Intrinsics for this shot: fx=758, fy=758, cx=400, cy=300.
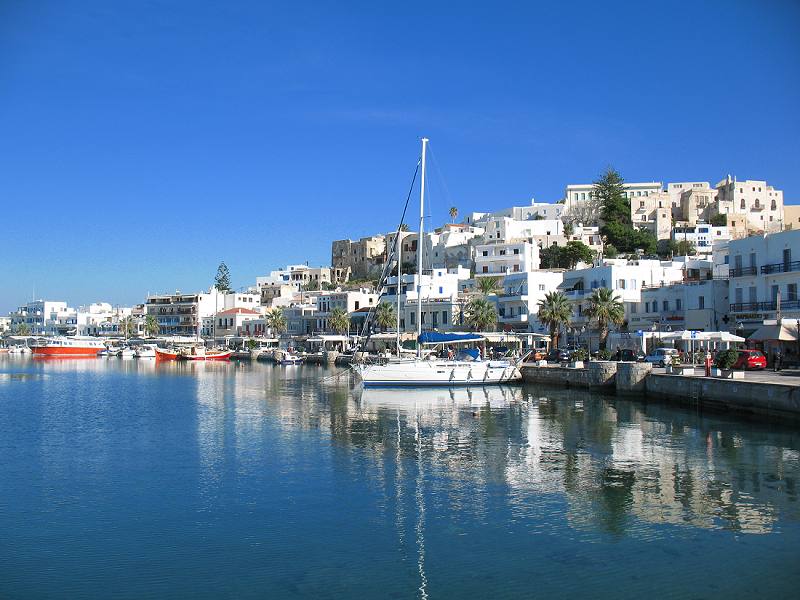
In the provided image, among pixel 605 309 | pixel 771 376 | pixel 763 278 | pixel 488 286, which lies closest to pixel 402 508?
pixel 771 376

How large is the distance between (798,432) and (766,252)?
88.0 ft

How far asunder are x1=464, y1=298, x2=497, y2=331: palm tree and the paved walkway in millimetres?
30732

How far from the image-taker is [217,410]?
40844 millimetres

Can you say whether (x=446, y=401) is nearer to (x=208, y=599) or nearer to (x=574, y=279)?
(x=208, y=599)

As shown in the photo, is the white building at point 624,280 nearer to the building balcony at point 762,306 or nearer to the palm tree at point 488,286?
the palm tree at point 488,286

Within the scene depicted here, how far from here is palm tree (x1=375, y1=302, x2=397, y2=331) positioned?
91.3 metres

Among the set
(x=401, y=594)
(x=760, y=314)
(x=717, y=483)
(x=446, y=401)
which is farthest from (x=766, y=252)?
(x=401, y=594)

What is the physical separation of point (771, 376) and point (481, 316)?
38603 mm

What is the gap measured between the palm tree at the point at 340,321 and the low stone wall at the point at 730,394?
217 ft

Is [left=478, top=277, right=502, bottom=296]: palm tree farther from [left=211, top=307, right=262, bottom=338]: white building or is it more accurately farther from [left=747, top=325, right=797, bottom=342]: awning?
[left=211, top=307, right=262, bottom=338]: white building

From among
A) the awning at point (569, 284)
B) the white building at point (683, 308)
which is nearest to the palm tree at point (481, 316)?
the awning at point (569, 284)

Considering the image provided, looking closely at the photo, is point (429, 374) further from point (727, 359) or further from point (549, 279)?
point (549, 279)

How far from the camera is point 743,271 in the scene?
53938mm

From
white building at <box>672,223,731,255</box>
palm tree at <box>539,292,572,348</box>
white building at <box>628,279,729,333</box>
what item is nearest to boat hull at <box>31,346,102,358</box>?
palm tree at <box>539,292,572,348</box>
